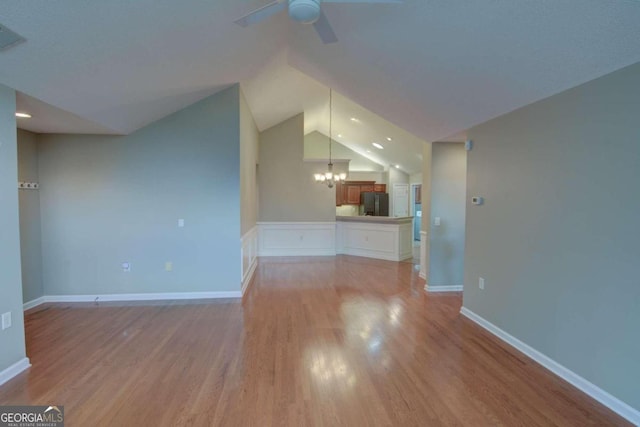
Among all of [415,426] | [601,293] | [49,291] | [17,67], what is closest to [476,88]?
[601,293]

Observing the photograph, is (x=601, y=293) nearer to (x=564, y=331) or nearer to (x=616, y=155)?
(x=564, y=331)

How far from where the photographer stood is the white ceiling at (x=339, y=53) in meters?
1.90

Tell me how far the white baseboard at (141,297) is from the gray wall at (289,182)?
3.37 metres

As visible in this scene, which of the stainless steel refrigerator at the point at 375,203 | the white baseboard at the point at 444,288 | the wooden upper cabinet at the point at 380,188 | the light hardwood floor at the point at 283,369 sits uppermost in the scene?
the wooden upper cabinet at the point at 380,188

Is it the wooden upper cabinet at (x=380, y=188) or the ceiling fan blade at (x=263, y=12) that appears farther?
→ the wooden upper cabinet at (x=380, y=188)

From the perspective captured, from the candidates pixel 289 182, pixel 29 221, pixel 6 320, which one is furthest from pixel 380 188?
pixel 6 320

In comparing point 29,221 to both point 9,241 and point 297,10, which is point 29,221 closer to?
point 9,241

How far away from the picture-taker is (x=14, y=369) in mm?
2373

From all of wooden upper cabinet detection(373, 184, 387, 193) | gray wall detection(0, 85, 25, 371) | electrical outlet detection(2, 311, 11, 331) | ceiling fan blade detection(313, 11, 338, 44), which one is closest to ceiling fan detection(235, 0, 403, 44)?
ceiling fan blade detection(313, 11, 338, 44)

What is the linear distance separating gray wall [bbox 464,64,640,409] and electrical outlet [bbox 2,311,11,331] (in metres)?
4.26

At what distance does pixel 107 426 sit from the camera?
1.84 m

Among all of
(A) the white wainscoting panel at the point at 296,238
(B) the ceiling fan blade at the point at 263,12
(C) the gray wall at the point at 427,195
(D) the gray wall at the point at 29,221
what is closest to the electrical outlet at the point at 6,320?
(D) the gray wall at the point at 29,221

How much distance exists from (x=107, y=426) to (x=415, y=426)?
1.85m

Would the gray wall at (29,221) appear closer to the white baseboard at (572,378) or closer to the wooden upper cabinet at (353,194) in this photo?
the white baseboard at (572,378)
